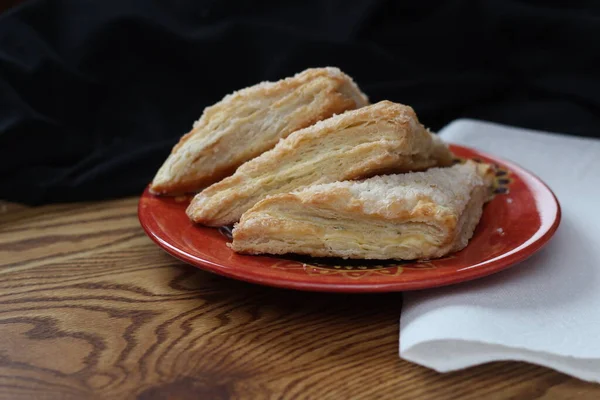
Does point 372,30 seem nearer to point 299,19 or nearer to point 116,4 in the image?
point 299,19

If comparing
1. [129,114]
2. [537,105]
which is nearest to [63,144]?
[129,114]

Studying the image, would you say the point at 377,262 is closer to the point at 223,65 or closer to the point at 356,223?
the point at 356,223

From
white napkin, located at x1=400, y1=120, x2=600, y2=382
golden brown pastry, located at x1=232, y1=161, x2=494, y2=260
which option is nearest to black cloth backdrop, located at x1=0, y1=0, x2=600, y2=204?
golden brown pastry, located at x1=232, y1=161, x2=494, y2=260

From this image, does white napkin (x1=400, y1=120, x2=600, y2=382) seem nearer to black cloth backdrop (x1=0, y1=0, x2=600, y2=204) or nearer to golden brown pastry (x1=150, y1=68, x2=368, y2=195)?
golden brown pastry (x1=150, y1=68, x2=368, y2=195)

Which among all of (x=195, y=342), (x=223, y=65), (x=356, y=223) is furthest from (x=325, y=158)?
(x=223, y=65)

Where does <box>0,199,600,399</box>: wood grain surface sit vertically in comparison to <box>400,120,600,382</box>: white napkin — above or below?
below

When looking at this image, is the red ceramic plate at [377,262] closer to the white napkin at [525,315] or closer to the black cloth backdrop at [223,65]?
the white napkin at [525,315]
